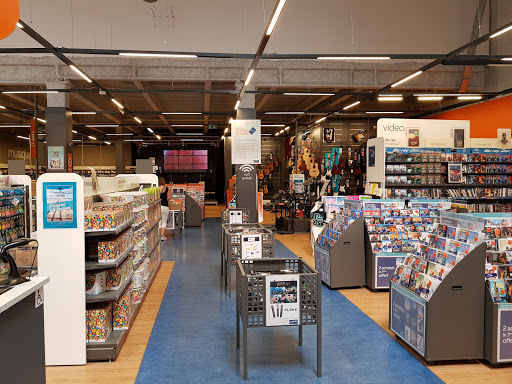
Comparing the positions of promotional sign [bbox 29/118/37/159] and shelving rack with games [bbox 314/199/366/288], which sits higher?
promotional sign [bbox 29/118/37/159]

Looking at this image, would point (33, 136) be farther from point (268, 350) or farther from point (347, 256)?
point (268, 350)

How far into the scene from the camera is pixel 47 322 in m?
4.12

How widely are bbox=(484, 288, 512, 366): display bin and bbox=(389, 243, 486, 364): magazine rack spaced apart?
0.25 feet

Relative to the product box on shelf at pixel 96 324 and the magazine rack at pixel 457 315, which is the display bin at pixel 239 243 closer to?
the product box on shelf at pixel 96 324

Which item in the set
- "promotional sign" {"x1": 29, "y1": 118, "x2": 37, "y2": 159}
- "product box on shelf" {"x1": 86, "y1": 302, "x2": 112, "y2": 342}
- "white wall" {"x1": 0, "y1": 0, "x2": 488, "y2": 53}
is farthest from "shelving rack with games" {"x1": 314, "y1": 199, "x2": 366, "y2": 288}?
"promotional sign" {"x1": 29, "y1": 118, "x2": 37, "y2": 159}

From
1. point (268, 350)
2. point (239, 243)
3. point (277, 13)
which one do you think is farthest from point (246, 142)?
point (268, 350)

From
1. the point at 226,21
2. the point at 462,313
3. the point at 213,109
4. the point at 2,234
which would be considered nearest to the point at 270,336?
the point at 462,313

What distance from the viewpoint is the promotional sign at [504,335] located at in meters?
3.91

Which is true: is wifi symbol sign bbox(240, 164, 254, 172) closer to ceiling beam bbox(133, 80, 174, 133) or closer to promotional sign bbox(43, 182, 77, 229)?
ceiling beam bbox(133, 80, 174, 133)

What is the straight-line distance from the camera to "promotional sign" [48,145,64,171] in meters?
11.8

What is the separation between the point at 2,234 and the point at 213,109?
12.1 metres

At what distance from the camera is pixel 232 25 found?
11.2 metres

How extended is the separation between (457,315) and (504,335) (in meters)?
0.42

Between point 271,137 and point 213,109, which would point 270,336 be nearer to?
point 213,109
